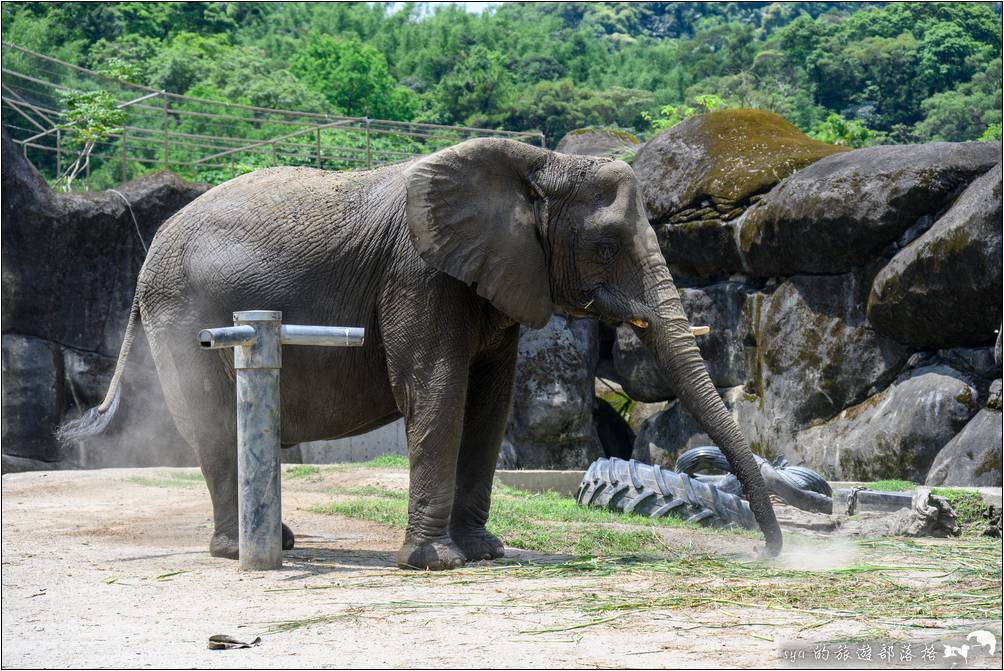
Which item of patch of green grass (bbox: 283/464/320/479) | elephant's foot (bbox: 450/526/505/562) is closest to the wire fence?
patch of green grass (bbox: 283/464/320/479)

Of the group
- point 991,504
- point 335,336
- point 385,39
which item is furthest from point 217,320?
point 385,39

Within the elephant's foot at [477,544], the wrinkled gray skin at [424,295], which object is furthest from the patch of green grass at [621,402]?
the elephant's foot at [477,544]

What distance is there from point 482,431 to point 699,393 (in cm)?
147

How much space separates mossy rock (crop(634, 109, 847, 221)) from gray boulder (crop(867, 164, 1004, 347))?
2.27m

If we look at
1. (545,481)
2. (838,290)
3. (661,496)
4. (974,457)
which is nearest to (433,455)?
(661,496)

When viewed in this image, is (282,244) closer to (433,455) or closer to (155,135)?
(433,455)

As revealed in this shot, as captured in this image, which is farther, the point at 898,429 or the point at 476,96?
the point at 476,96

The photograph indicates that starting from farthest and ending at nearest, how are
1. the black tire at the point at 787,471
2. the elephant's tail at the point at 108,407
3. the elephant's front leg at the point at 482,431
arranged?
the black tire at the point at 787,471
the elephant's tail at the point at 108,407
the elephant's front leg at the point at 482,431

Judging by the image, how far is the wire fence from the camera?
20016mm

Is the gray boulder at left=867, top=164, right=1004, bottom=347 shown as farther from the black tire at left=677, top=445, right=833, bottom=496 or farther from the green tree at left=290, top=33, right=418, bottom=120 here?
the green tree at left=290, top=33, right=418, bottom=120

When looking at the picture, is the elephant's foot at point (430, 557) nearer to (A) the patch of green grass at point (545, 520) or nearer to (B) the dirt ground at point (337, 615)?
(B) the dirt ground at point (337, 615)

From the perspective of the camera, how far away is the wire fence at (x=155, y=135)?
2002cm

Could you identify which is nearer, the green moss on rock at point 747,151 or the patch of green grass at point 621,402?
the green moss on rock at point 747,151

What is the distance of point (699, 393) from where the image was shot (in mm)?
7016
